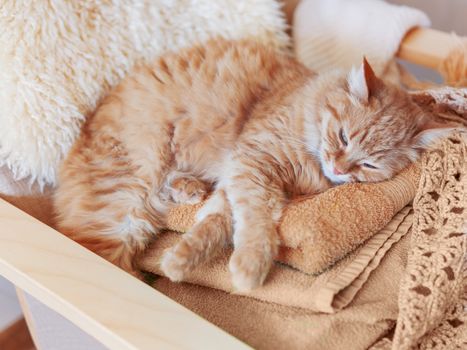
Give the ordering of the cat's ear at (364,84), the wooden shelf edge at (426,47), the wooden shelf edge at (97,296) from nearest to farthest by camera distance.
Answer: the wooden shelf edge at (97,296)
the cat's ear at (364,84)
the wooden shelf edge at (426,47)

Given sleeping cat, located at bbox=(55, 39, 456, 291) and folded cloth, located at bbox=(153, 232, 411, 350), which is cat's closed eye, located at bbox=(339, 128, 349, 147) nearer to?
sleeping cat, located at bbox=(55, 39, 456, 291)

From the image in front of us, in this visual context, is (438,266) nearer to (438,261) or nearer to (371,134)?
(438,261)

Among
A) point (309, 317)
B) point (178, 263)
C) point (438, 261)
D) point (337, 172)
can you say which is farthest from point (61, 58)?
point (438, 261)

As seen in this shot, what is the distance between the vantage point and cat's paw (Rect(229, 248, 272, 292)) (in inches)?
36.9

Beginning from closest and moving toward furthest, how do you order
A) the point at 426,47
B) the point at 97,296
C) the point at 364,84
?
1. the point at 97,296
2. the point at 364,84
3. the point at 426,47

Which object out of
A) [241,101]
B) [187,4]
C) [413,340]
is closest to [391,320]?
[413,340]

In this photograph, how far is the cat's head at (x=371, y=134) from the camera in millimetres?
1130

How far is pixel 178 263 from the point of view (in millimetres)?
976

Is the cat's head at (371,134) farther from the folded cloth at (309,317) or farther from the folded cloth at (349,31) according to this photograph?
the folded cloth at (349,31)

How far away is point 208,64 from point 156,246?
1.66 feet

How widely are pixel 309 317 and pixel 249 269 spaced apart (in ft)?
0.45

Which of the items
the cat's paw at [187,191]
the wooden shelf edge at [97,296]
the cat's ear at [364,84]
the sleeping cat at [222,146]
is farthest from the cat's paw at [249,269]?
the cat's ear at [364,84]

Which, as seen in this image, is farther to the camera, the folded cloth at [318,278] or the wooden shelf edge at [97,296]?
the folded cloth at [318,278]

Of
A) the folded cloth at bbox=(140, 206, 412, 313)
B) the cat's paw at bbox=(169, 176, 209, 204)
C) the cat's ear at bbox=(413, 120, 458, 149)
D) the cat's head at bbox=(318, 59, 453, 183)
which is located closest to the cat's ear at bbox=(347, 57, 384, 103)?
the cat's head at bbox=(318, 59, 453, 183)
